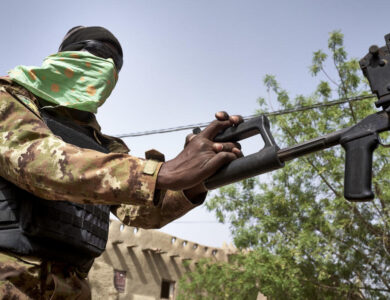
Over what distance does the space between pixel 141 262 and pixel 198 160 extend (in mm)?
14431

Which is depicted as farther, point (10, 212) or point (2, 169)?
point (10, 212)

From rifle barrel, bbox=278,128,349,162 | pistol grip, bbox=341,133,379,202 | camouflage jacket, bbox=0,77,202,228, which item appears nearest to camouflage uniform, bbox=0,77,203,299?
camouflage jacket, bbox=0,77,202,228

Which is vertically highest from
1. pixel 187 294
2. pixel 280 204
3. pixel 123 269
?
pixel 280 204

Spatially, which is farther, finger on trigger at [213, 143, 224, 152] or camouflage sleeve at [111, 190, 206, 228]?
camouflage sleeve at [111, 190, 206, 228]

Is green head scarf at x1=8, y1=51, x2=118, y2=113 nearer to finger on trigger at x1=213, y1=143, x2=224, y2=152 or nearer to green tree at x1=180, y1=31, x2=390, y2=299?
finger on trigger at x1=213, y1=143, x2=224, y2=152

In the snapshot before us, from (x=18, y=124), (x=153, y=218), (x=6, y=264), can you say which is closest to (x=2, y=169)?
(x=18, y=124)

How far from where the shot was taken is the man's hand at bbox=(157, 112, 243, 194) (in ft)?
4.64

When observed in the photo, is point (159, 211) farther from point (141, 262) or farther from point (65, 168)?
point (141, 262)

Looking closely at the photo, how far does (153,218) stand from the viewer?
210 centimetres

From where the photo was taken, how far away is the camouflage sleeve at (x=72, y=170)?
4.68ft

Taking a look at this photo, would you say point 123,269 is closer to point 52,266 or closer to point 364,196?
point 52,266

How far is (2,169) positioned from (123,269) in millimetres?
13501

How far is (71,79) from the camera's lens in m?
2.25

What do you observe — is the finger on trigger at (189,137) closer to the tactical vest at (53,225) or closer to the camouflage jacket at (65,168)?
the camouflage jacket at (65,168)
